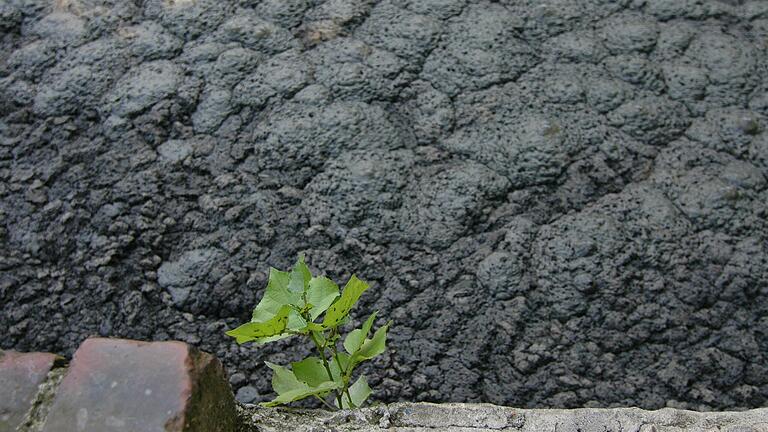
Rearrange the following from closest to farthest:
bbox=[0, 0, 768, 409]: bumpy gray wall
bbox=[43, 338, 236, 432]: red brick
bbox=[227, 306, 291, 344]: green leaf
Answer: bbox=[43, 338, 236, 432]: red brick < bbox=[227, 306, 291, 344]: green leaf < bbox=[0, 0, 768, 409]: bumpy gray wall

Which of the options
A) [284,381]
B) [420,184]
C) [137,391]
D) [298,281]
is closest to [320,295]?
[298,281]

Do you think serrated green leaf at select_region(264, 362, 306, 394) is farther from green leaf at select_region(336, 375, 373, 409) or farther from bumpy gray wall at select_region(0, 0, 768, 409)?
bumpy gray wall at select_region(0, 0, 768, 409)

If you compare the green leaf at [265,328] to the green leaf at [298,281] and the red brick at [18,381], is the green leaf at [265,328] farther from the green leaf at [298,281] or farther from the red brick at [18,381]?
the red brick at [18,381]

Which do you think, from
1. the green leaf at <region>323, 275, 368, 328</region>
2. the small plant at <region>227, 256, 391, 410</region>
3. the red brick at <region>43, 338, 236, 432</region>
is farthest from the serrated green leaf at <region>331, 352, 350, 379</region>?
the red brick at <region>43, 338, 236, 432</region>

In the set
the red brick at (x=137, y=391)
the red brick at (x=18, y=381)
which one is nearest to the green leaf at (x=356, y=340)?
the red brick at (x=137, y=391)

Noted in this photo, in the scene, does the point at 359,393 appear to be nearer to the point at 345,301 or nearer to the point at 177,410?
the point at 345,301

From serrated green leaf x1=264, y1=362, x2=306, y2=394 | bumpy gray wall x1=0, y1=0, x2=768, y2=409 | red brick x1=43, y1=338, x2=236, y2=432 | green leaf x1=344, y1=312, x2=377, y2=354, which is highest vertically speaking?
red brick x1=43, y1=338, x2=236, y2=432

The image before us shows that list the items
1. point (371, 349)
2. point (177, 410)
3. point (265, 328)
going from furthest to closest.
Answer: point (371, 349) < point (265, 328) < point (177, 410)
